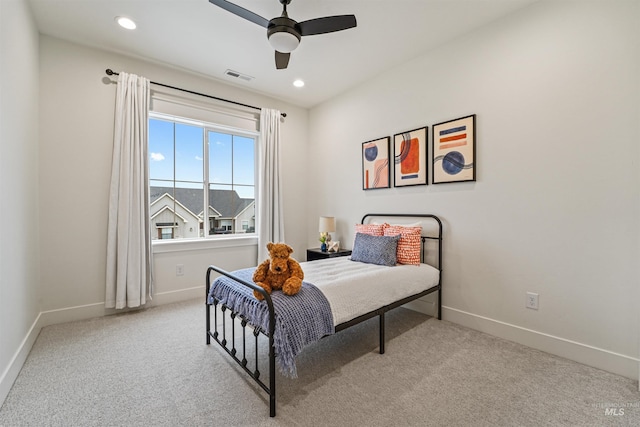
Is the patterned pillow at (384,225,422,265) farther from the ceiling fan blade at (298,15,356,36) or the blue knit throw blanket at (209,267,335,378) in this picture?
the ceiling fan blade at (298,15,356,36)

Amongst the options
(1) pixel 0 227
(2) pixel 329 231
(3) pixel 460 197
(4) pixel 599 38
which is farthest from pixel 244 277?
(4) pixel 599 38

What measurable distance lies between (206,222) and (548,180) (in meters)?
3.83

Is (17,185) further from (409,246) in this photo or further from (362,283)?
(409,246)

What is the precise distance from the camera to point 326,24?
215 cm

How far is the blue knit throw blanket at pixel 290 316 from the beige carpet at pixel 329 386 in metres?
0.33

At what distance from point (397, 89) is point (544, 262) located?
7.81 feet

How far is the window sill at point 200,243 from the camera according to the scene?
3.47 meters

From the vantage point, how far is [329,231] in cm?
405

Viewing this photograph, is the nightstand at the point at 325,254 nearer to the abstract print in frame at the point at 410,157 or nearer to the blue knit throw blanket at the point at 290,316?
the abstract print in frame at the point at 410,157

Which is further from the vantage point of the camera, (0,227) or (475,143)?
(475,143)

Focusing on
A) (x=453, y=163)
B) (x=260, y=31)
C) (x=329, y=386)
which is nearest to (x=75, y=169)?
(x=260, y=31)

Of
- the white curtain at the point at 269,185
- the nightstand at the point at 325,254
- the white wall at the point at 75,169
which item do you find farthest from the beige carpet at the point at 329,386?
the white curtain at the point at 269,185

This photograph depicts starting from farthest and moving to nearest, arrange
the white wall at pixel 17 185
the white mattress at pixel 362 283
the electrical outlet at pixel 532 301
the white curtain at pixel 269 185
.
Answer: the white curtain at pixel 269 185 < the electrical outlet at pixel 532 301 < the white mattress at pixel 362 283 < the white wall at pixel 17 185

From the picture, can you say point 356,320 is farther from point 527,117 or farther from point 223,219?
point 223,219
